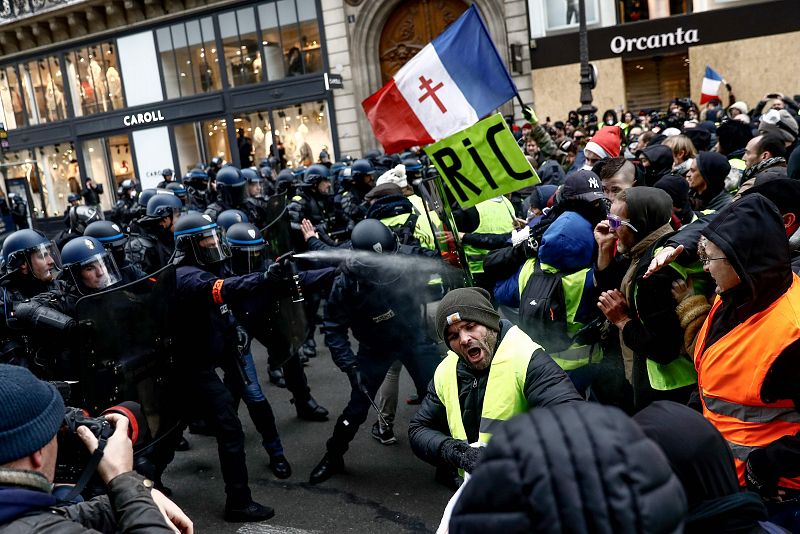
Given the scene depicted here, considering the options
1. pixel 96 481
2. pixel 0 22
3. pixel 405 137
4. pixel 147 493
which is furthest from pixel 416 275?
pixel 0 22

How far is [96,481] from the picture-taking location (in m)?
2.64

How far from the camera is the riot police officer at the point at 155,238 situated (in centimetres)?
657

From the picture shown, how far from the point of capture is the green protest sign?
15.3 feet

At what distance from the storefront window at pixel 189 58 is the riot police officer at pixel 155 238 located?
1840cm

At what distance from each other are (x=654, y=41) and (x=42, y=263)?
18.1 meters

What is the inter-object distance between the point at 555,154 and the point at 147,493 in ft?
27.0

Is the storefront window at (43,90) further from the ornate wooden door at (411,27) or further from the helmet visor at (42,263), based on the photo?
the helmet visor at (42,263)

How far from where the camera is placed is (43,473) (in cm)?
185

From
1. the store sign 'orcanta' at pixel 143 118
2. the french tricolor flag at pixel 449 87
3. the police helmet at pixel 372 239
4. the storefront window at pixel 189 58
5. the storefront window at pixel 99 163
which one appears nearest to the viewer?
the police helmet at pixel 372 239

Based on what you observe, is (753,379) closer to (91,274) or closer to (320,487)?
(320,487)

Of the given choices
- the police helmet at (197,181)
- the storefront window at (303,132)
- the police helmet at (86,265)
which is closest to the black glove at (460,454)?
the police helmet at (86,265)

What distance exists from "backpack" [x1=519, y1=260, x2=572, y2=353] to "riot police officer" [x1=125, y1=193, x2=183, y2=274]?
400 cm

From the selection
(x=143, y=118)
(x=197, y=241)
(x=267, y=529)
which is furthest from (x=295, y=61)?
(x=267, y=529)

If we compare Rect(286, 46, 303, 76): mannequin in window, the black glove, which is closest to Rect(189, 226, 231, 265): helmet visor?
the black glove
